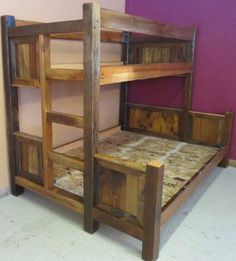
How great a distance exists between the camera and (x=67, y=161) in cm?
194

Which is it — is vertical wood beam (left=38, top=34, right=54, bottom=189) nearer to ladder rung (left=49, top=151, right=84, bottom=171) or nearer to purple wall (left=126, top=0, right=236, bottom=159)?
ladder rung (left=49, top=151, right=84, bottom=171)

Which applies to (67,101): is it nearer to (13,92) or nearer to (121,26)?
(13,92)

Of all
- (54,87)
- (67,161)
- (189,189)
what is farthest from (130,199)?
(54,87)

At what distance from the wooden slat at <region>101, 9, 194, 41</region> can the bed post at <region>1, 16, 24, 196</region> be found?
32.2 inches

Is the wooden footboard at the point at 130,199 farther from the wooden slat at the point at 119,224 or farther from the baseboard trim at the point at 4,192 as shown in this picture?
the baseboard trim at the point at 4,192

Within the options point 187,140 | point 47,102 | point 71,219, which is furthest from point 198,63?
point 71,219

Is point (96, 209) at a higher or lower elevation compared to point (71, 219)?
higher

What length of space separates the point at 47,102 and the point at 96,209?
788 millimetres

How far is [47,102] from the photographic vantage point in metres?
1.98

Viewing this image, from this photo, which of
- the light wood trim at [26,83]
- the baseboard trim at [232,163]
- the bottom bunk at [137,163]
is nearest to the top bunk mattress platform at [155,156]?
the bottom bunk at [137,163]

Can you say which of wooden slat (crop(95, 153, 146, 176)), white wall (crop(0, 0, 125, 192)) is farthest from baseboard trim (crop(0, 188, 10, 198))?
wooden slat (crop(95, 153, 146, 176))

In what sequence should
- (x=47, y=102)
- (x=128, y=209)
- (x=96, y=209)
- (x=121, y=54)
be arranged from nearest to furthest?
(x=128, y=209) → (x=96, y=209) → (x=47, y=102) → (x=121, y=54)

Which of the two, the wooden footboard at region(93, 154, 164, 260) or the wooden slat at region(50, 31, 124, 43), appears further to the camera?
the wooden slat at region(50, 31, 124, 43)

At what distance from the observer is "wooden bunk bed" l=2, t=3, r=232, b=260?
5.42 ft
